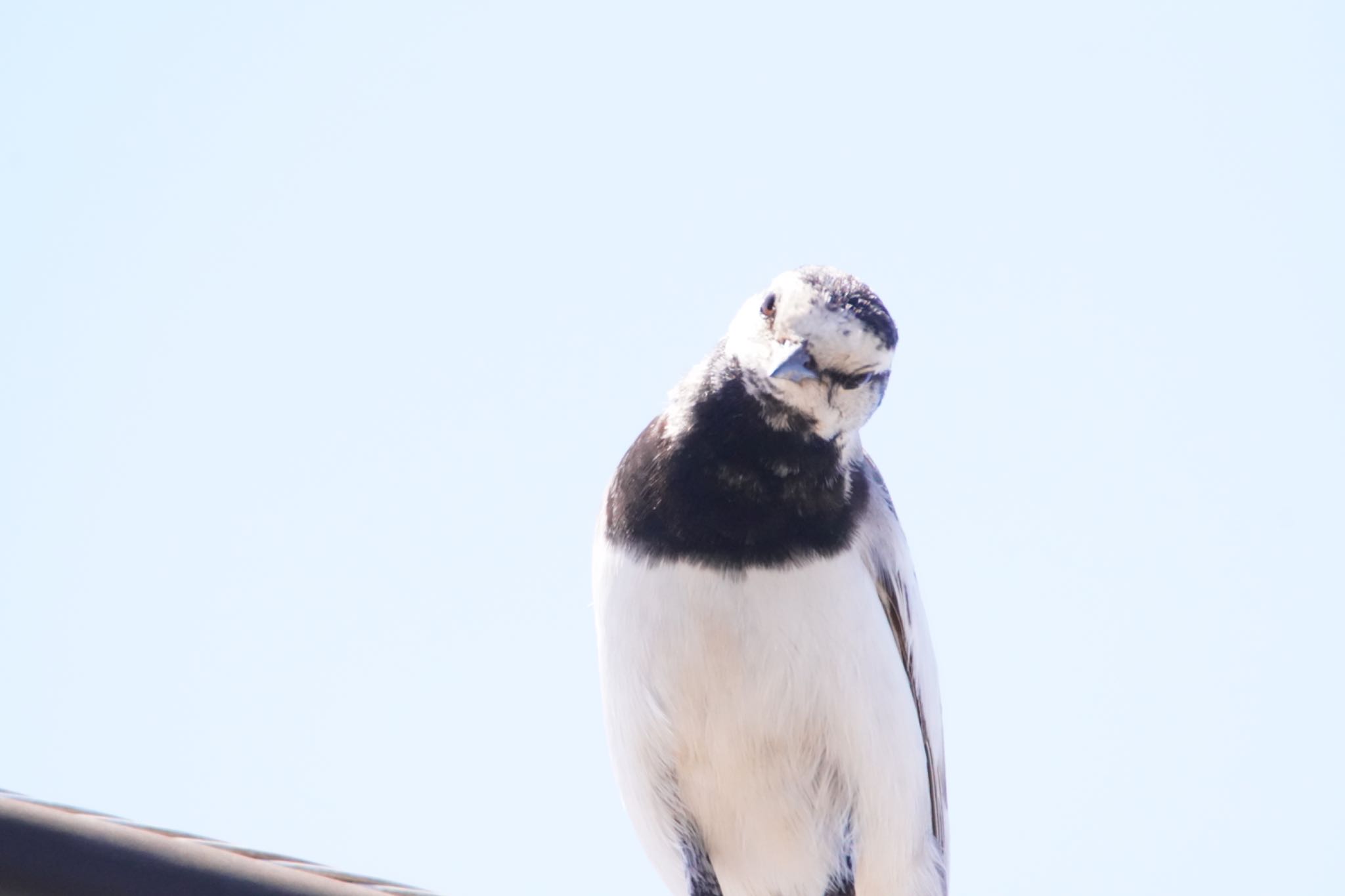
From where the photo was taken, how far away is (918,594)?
22.1 feet

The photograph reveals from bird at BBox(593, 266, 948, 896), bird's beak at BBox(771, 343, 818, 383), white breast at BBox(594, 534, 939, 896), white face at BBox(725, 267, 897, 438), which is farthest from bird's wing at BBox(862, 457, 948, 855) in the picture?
bird's beak at BBox(771, 343, 818, 383)

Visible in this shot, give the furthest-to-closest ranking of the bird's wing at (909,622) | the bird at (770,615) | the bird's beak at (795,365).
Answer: the bird's wing at (909,622) < the bird at (770,615) < the bird's beak at (795,365)

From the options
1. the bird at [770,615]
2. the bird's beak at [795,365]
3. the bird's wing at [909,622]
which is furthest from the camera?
the bird's wing at [909,622]

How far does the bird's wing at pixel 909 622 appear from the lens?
632 centimetres

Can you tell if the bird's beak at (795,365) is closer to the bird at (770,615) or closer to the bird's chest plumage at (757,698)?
the bird at (770,615)

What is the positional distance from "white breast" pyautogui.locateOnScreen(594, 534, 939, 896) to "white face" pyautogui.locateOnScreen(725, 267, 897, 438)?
1.98 ft

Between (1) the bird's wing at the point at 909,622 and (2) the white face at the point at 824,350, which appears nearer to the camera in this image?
(2) the white face at the point at 824,350

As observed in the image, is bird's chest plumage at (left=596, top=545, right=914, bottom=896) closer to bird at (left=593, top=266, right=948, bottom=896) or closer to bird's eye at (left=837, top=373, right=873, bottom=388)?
bird at (left=593, top=266, right=948, bottom=896)

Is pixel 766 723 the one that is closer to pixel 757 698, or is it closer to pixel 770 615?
pixel 757 698

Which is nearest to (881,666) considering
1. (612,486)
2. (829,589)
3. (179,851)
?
(829,589)

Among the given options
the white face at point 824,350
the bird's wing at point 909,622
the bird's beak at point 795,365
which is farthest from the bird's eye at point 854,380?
the bird's wing at point 909,622

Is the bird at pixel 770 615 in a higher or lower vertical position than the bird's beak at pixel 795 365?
lower

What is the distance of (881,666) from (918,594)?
2.11ft

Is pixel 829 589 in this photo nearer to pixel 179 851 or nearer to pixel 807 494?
A: pixel 807 494
